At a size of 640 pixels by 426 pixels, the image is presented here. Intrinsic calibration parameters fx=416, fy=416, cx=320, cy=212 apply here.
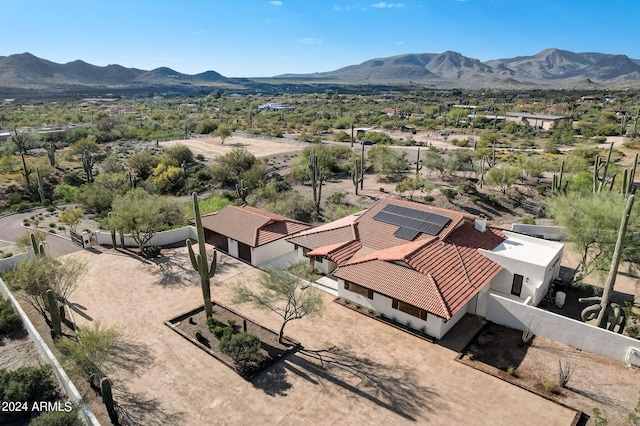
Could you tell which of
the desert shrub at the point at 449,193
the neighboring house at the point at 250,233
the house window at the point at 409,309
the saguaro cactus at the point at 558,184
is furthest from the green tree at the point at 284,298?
the saguaro cactus at the point at 558,184

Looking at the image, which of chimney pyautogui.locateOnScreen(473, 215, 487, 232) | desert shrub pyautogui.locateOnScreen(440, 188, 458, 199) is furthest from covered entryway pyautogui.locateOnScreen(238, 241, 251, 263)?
desert shrub pyautogui.locateOnScreen(440, 188, 458, 199)

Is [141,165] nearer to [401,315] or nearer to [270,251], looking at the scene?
[270,251]

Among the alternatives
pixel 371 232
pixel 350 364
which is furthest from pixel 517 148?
pixel 350 364

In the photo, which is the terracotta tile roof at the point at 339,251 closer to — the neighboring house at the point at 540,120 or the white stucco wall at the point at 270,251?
the white stucco wall at the point at 270,251

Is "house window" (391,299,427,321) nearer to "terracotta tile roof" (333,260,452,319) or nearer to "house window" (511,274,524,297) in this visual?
"terracotta tile roof" (333,260,452,319)

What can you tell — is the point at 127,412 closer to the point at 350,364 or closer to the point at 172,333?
the point at 172,333

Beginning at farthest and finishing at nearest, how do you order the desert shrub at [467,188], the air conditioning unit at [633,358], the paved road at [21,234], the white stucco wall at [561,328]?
the desert shrub at [467,188], the paved road at [21,234], the white stucco wall at [561,328], the air conditioning unit at [633,358]
